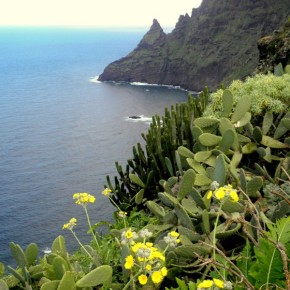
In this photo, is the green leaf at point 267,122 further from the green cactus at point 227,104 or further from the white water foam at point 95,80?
the white water foam at point 95,80

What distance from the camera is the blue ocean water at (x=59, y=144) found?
42469 mm

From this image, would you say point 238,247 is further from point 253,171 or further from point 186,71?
point 186,71

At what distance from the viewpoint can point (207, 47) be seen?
12888 centimetres

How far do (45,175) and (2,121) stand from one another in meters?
34.4

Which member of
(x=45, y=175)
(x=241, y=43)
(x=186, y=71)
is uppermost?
(x=241, y=43)

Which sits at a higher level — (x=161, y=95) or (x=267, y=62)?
(x=267, y=62)

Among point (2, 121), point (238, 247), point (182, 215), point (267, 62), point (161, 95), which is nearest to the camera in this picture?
point (238, 247)

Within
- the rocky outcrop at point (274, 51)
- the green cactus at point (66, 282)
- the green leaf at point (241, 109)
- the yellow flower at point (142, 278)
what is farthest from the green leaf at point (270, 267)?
the rocky outcrop at point (274, 51)

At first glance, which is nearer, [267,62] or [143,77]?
[267,62]

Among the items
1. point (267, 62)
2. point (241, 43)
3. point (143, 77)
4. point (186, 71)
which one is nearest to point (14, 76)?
point (143, 77)

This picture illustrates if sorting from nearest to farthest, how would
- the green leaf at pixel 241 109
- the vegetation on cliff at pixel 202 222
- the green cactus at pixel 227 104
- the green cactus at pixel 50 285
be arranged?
the vegetation on cliff at pixel 202 222 < the green cactus at pixel 50 285 < the green leaf at pixel 241 109 < the green cactus at pixel 227 104

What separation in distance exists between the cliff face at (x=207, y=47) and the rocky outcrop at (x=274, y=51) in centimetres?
9715

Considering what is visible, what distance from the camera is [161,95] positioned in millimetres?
108938

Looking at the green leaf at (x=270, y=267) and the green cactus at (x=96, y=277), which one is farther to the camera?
the green cactus at (x=96, y=277)
